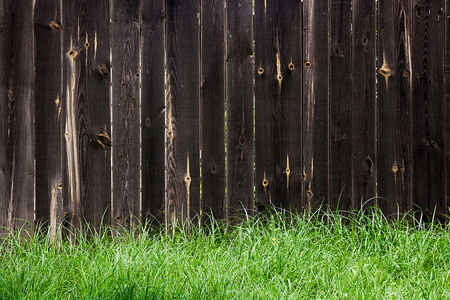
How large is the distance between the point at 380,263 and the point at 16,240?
2.06 m

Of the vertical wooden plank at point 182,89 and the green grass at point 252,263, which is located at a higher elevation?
the vertical wooden plank at point 182,89

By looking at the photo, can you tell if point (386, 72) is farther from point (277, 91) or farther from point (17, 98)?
point (17, 98)

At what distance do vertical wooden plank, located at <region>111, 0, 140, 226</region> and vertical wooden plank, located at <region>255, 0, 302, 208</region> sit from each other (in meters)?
0.72

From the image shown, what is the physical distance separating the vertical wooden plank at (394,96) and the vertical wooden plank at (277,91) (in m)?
0.52

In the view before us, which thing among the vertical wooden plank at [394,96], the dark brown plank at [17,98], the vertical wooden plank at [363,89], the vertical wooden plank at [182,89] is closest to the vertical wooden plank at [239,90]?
the vertical wooden plank at [182,89]

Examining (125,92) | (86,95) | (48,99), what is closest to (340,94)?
(125,92)

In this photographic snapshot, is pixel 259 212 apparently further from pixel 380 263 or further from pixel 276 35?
pixel 276 35

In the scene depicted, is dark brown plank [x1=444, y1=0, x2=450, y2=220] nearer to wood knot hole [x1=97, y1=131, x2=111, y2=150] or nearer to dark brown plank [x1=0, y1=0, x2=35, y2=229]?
wood knot hole [x1=97, y1=131, x2=111, y2=150]

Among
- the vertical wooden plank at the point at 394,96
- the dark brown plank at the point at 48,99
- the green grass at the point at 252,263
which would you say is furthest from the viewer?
the vertical wooden plank at the point at 394,96

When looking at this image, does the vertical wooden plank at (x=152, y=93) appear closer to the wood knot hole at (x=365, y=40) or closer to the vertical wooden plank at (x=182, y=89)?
the vertical wooden plank at (x=182, y=89)

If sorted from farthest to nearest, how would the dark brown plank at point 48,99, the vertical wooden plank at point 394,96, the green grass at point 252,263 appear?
the vertical wooden plank at point 394,96 → the dark brown plank at point 48,99 → the green grass at point 252,263

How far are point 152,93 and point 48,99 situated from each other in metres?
0.62

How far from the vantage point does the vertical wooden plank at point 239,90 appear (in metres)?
2.83

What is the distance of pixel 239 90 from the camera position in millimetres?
2830
